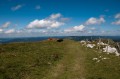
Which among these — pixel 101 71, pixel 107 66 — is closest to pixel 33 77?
pixel 101 71

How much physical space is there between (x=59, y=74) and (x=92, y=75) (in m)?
4.33

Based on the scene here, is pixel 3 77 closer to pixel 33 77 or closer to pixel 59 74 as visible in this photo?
pixel 33 77

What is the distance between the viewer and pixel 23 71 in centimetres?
2362

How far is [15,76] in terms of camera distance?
21266 mm

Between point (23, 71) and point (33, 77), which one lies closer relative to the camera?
point (33, 77)

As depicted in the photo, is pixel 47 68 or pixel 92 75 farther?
pixel 47 68

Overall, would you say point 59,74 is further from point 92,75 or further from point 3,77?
point 3,77

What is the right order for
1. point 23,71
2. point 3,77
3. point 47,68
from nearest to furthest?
point 3,77 → point 23,71 → point 47,68

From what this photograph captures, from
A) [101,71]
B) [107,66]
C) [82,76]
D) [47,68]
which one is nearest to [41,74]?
[47,68]

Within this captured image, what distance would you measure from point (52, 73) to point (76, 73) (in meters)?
3.25

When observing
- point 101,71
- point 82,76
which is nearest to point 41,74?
point 82,76

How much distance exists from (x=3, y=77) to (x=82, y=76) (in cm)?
974

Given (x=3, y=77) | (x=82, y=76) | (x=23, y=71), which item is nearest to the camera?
(x=3, y=77)

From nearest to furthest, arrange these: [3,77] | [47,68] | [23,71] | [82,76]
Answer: [3,77] < [82,76] < [23,71] < [47,68]
